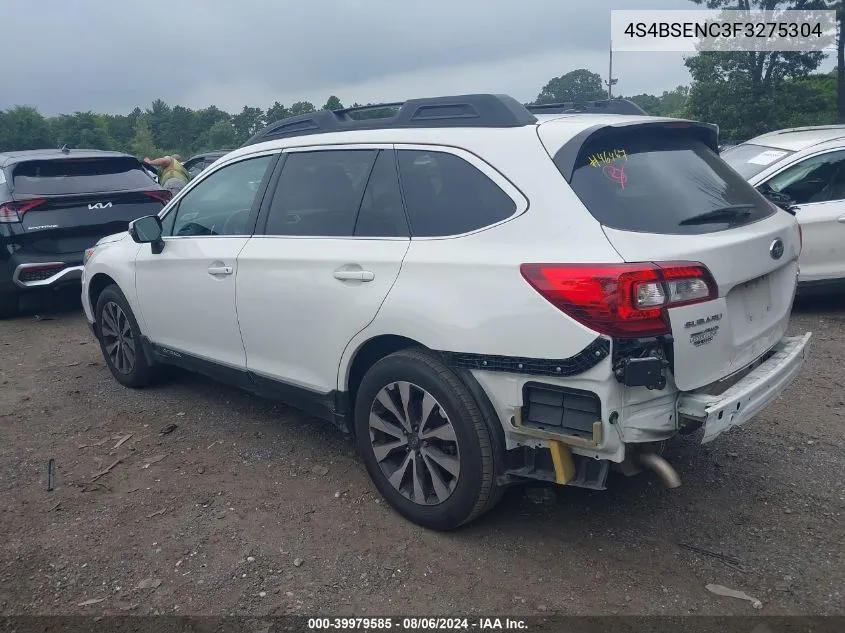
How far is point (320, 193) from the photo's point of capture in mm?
3883

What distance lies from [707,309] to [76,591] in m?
2.85

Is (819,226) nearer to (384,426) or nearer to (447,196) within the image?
(447,196)

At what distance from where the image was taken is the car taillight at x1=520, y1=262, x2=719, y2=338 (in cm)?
267

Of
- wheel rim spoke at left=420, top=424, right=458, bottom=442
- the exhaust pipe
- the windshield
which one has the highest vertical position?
the windshield

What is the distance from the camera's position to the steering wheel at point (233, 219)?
4281 millimetres

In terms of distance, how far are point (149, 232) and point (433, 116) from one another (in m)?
2.25

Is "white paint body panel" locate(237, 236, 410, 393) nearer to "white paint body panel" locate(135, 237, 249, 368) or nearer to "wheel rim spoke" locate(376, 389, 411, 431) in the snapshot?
"white paint body panel" locate(135, 237, 249, 368)

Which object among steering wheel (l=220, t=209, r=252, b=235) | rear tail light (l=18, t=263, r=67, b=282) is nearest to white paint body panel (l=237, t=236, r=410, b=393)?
steering wheel (l=220, t=209, r=252, b=235)

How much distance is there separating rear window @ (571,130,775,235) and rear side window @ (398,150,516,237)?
36 centimetres

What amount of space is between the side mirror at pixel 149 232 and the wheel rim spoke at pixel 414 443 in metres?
2.18

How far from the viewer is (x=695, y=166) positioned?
132 inches

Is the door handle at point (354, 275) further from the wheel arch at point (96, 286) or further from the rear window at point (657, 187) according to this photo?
the wheel arch at point (96, 286)

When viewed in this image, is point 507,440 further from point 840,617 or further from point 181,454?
point 181,454

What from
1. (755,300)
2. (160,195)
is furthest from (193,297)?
(160,195)
